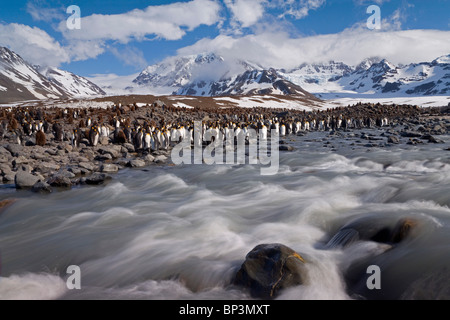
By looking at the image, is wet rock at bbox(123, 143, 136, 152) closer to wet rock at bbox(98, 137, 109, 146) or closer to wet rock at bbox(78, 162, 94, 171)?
wet rock at bbox(98, 137, 109, 146)

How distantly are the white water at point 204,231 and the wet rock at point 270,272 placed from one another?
12 centimetres

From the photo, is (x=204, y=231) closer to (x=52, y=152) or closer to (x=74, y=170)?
(x=74, y=170)

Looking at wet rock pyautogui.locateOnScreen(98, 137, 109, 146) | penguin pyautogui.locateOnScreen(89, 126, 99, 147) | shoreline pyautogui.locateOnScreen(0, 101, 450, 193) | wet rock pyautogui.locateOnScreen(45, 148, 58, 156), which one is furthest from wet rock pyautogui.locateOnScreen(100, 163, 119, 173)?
wet rock pyautogui.locateOnScreen(98, 137, 109, 146)

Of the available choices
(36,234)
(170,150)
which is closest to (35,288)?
(36,234)

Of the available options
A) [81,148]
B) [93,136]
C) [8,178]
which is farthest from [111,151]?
[8,178]

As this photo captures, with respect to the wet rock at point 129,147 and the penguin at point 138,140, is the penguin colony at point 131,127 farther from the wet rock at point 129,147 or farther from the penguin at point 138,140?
the wet rock at point 129,147

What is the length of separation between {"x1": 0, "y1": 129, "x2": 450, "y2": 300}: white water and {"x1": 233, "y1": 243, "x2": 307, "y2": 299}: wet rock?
12 centimetres

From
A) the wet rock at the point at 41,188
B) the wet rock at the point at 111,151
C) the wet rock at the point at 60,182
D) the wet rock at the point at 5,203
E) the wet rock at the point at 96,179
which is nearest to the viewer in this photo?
the wet rock at the point at 5,203

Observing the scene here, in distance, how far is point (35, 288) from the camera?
12.5 ft

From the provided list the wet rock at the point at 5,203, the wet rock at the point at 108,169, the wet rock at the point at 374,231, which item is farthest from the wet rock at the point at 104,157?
the wet rock at the point at 374,231

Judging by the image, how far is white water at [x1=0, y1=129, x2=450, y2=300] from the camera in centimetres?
371

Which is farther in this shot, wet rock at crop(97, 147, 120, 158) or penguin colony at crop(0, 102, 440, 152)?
penguin colony at crop(0, 102, 440, 152)

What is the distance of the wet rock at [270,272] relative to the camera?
339 centimetres

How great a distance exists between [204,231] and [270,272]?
207 cm
